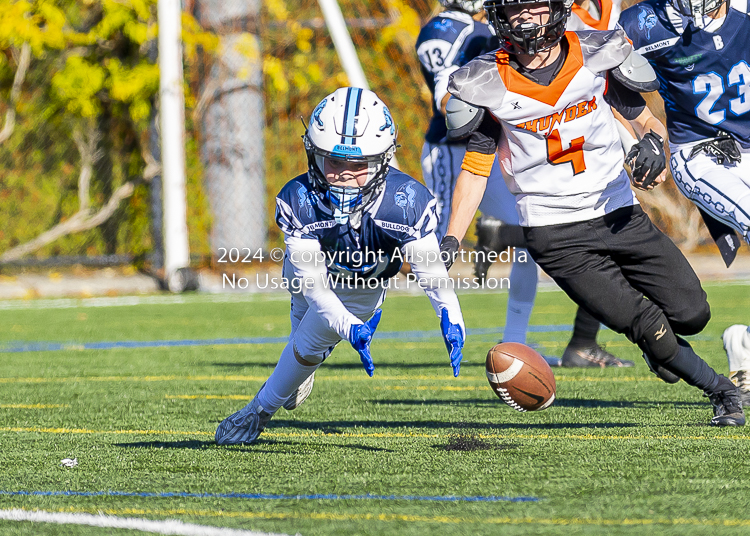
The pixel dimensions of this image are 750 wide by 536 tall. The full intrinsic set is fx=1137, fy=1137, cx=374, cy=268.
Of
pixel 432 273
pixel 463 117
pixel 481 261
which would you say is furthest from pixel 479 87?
pixel 481 261

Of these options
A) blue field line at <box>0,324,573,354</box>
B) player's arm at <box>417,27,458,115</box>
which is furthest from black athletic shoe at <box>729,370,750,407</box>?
blue field line at <box>0,324,573,354</box>

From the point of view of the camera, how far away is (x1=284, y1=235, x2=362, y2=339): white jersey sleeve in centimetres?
377

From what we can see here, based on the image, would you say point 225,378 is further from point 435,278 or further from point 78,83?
point 78,83

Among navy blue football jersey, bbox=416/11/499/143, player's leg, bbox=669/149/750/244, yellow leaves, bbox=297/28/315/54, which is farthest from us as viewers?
yellow leaves, bbox=297/28/315/54

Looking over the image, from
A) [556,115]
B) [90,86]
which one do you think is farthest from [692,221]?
[556,115]

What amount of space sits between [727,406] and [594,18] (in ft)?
6.67

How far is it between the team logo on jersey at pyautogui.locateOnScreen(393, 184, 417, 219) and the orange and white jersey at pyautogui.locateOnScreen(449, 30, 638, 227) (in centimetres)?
43

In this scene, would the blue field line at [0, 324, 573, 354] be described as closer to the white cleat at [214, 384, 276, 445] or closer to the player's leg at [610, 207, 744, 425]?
the white cleat at [214, 384, 276, 445]

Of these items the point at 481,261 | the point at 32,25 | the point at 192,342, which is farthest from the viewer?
the point at 32,25

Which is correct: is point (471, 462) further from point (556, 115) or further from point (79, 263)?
point (79, 263)

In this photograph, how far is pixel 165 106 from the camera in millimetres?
11711

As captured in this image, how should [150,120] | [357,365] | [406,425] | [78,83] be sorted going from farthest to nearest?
[150,120] → [78,83] → [357,365] → [406,425]

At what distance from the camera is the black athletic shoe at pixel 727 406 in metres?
4.12

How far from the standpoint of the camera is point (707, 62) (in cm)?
472
